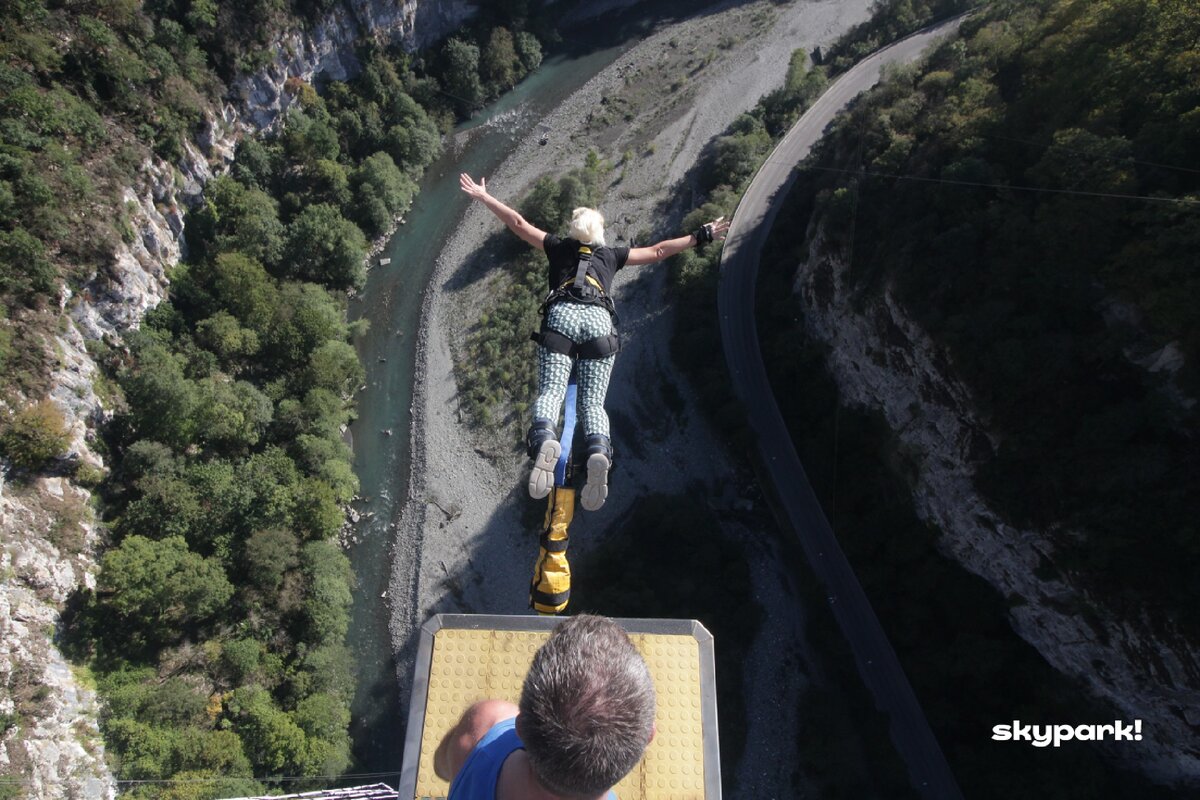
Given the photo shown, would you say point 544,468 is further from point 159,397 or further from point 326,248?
point 326,248

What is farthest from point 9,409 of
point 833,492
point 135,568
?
point 833,492

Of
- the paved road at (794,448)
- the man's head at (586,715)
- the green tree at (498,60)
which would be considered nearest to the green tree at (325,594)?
the paved road at (794,448)

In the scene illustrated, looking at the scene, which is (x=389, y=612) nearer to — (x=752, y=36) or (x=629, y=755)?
(x=629, y=755)

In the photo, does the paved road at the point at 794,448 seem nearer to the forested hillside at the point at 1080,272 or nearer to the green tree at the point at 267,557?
the forested hillside at the point at 1080,272

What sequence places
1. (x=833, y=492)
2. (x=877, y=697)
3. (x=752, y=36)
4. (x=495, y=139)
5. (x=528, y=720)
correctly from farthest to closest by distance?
(x=752, y=36) → (x=495, y=139) → (x=833, y=492) → (x=877, y=697) → (x=528, y=720)

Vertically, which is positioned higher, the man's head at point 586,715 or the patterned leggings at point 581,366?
the patterned leggings at point 581,366

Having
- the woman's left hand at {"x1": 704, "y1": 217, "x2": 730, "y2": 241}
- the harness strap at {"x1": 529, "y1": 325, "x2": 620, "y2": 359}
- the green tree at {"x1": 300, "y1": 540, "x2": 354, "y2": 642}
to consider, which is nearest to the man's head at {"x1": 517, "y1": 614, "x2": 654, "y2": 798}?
the harness strap at {"x1": 529, "y1": 325, "x2": 620, "y2": 359}

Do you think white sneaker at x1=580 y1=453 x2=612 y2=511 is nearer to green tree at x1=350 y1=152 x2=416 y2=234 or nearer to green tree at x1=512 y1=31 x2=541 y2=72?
green tree at x1=350 y1=152 x2=416 y2=234
